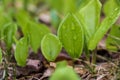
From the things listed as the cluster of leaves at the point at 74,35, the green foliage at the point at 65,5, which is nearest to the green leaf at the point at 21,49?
the cluster of leaves at the point at 74,35

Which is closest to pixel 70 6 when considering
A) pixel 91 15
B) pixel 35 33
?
pixel 35 33

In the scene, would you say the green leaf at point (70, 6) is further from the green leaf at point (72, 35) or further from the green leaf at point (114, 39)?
the green leaf at point (72, 35)

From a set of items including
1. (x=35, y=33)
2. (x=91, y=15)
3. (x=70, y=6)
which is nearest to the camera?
(x=91, y=15)

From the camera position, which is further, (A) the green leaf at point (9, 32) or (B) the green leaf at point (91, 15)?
(A) the green leaf at point (9, 32)

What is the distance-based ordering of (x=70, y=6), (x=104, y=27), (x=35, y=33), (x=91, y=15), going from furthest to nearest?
(x=70, y=6)
(x=35, y=33)
(x=91, y=15)
(x=104, y=27)

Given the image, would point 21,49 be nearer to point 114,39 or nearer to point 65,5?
point 114,39

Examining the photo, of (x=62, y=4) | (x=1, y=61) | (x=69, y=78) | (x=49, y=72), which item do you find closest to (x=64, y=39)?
(x=49, y=72)
